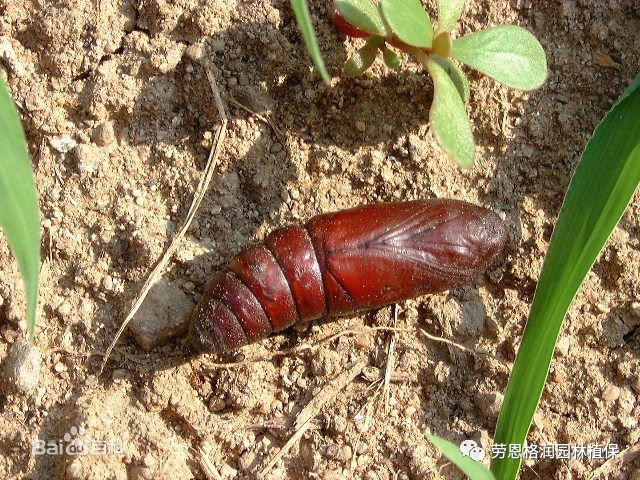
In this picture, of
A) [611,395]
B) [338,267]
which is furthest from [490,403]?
[338,267]

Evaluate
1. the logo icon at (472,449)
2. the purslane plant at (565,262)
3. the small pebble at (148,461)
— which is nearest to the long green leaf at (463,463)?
the purslane plant at (565,262)

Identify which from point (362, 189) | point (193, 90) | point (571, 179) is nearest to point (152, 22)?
point (193, 90)

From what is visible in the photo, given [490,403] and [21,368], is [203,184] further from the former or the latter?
[490,403]

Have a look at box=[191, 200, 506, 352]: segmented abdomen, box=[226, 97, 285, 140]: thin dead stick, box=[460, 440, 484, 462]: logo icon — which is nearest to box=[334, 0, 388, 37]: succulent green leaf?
box=[226, 97, 285, 140]: thin dead stick

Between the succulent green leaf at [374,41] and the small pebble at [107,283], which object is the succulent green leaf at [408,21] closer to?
the succulent green leaf at [374,41]

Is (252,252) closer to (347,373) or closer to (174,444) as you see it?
(347,373)

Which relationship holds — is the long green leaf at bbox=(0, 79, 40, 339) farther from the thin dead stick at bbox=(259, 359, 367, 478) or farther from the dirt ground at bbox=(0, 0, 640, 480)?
the thin dead stick at bbox=(259, 359, 367, 478)
